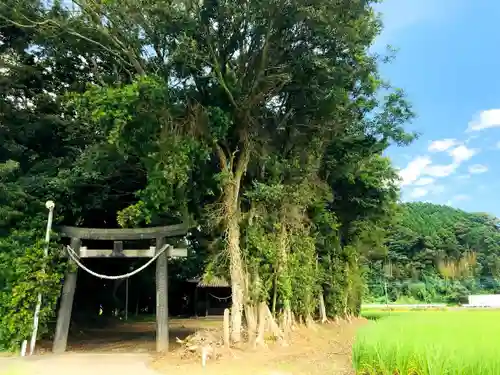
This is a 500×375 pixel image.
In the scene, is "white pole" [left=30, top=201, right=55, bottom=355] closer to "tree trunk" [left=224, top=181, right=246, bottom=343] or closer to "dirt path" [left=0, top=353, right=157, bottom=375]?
"dirt path" [left=0, top=353, right=157, bottom=375]

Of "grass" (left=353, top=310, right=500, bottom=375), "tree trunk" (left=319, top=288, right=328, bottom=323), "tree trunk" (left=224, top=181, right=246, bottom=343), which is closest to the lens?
"grass" (left=353, top=310, right=500, bottom=375)

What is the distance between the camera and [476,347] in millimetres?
4555

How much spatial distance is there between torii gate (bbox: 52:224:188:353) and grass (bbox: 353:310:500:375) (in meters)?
5.18

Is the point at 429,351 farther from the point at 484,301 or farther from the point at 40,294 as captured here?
A: the point at 484,301

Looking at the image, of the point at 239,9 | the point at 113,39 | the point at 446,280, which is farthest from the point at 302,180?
the point at 446,280

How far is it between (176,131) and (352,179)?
29.4ft

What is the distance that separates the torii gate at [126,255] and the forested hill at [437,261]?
33.6 metres

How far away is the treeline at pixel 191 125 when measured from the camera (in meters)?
9.42

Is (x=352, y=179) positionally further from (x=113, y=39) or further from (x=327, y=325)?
(x=113, y=39)

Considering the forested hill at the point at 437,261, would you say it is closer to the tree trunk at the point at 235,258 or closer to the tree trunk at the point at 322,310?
the tree trunk at the point at 322,310

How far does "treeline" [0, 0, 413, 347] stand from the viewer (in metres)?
9.42

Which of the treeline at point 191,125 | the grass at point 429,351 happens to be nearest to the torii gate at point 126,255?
the treeline at point 191,125

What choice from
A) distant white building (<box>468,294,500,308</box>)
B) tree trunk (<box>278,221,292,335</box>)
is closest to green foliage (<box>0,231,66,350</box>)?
tree trunk (<box>278,221,292,335</box>)

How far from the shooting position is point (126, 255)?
10695mm
